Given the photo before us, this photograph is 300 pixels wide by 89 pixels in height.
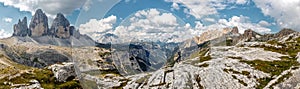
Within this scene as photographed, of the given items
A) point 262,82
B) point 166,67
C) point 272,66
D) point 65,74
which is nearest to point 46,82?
point 65,74

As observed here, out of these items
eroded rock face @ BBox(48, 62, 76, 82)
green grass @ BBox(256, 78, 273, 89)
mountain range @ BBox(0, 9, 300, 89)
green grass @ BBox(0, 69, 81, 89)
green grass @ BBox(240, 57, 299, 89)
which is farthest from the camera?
eroded rock face @ BBox(48, 62, 76, 82)

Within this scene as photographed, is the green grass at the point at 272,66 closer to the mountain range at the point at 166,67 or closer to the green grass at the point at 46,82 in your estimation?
the mountain range at the point at 166,67

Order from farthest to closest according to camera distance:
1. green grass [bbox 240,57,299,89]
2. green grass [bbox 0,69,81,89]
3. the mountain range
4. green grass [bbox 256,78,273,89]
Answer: green grass [bbox 0,69,81,89], green grass [bbox 240,57,299,89], green grass [bbox 256,78,273,89], the mountain range

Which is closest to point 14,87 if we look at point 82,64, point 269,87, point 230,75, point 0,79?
point 0,79

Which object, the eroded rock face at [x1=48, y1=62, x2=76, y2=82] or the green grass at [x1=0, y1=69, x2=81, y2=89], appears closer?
the green grass at [x1=0, y1=69, x2=81, y2=89]

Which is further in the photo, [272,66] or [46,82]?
[46,82]

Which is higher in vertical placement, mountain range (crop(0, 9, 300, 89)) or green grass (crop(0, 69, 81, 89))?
mountain range (crop(0, 9, 300, 89))

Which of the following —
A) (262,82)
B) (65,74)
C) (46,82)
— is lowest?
(46,82)

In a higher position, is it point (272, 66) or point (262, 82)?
point (272, 66)

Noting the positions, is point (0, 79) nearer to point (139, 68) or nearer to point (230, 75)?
point (230, 75)

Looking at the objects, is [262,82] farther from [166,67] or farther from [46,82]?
[46,82]

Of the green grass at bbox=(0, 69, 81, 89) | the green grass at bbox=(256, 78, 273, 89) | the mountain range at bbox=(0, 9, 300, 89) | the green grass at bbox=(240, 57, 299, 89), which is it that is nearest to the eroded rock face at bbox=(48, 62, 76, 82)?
the mountain range at bbox=(0, 9, 300, 89)

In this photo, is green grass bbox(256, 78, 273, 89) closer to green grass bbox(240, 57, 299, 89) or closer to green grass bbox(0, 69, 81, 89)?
green grass bbox(240, 57, 299, 89)
